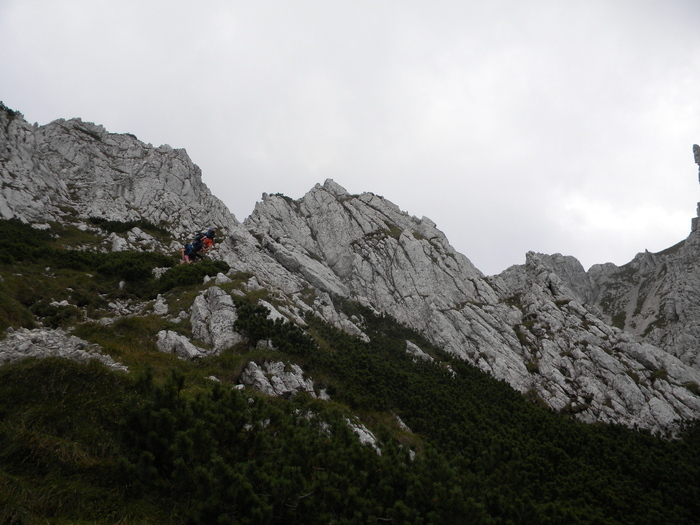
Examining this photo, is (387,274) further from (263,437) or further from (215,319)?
(263,437)

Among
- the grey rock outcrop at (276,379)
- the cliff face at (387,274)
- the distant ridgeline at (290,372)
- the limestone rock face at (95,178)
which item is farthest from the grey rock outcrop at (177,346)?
the limestone rock face at (95,178)

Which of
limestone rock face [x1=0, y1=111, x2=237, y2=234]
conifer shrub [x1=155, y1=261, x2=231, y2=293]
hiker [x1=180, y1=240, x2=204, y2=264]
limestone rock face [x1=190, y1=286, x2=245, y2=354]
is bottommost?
limestone rock face [x1=190, y1=286, x2=245, y2=354]

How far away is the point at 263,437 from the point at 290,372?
1201 centimetres

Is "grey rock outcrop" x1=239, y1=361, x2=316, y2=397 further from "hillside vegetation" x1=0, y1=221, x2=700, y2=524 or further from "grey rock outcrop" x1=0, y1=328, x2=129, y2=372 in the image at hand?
"grey rock outcrop" x1=0, y1=328, x2=129, y2=372

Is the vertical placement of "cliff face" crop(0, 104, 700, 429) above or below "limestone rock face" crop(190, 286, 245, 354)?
above

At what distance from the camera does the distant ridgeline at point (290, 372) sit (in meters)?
7.67

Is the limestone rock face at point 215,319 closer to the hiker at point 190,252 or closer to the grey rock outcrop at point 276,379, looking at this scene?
the grey rock outcrop at point 276,379

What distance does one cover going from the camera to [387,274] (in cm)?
6216

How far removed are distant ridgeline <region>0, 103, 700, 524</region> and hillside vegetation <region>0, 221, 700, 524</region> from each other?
0.08 metres

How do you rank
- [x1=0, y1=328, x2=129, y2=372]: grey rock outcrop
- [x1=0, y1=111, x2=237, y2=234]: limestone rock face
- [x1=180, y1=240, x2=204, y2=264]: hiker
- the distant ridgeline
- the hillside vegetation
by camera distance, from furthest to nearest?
[x1=0, y1=111, x2=237, y2=234]: limestone rock face < [x1=180, y1=240, x2=204, y2=264]: hiker < [x1=0, y1=328, x2=129, y2=372]: grey rock outcrop < the distant ridgeline < the hillside vegetation

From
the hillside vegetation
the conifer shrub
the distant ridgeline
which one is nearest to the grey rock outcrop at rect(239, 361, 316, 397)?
the distant ridgeline

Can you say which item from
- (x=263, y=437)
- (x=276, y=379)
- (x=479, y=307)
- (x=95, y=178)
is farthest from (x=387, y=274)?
(x=95, y=178)

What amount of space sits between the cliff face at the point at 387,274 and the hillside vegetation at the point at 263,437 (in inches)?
241

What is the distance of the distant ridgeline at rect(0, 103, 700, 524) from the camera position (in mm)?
7672
